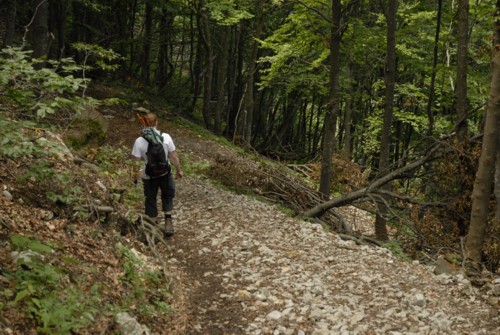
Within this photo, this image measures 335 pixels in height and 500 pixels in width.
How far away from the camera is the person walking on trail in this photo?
7734 millimetres

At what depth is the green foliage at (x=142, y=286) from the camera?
5000 millimetres

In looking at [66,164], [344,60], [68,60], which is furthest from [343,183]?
[68,60]

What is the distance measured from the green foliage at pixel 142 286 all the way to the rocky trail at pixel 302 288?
10.1 inches

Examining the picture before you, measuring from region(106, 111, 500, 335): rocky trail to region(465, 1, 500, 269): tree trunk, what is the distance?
3.38 ft

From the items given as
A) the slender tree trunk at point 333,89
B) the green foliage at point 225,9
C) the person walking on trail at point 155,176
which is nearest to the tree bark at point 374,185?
the slender tree trunk at point 333,89

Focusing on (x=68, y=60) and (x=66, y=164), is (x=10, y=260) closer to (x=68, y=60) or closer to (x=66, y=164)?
(x=68, y=60)

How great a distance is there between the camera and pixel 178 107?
85.7 ft

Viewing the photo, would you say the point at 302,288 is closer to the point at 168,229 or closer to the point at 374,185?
the point at 168,229

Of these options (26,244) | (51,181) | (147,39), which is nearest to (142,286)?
(26,244)

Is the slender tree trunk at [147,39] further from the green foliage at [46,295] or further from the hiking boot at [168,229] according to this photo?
the green foliage at [46,295]

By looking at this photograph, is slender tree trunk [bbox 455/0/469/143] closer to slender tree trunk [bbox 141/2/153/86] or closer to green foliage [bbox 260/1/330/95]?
green foliage [bbox 260/1/330/95]

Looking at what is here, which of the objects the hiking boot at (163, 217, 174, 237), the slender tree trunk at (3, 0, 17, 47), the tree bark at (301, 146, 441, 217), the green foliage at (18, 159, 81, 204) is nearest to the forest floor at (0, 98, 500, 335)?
the hiking boot at (163, 217, 174, 237)

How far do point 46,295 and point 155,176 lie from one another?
4038 mm

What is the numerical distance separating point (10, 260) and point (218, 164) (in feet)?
33.1
